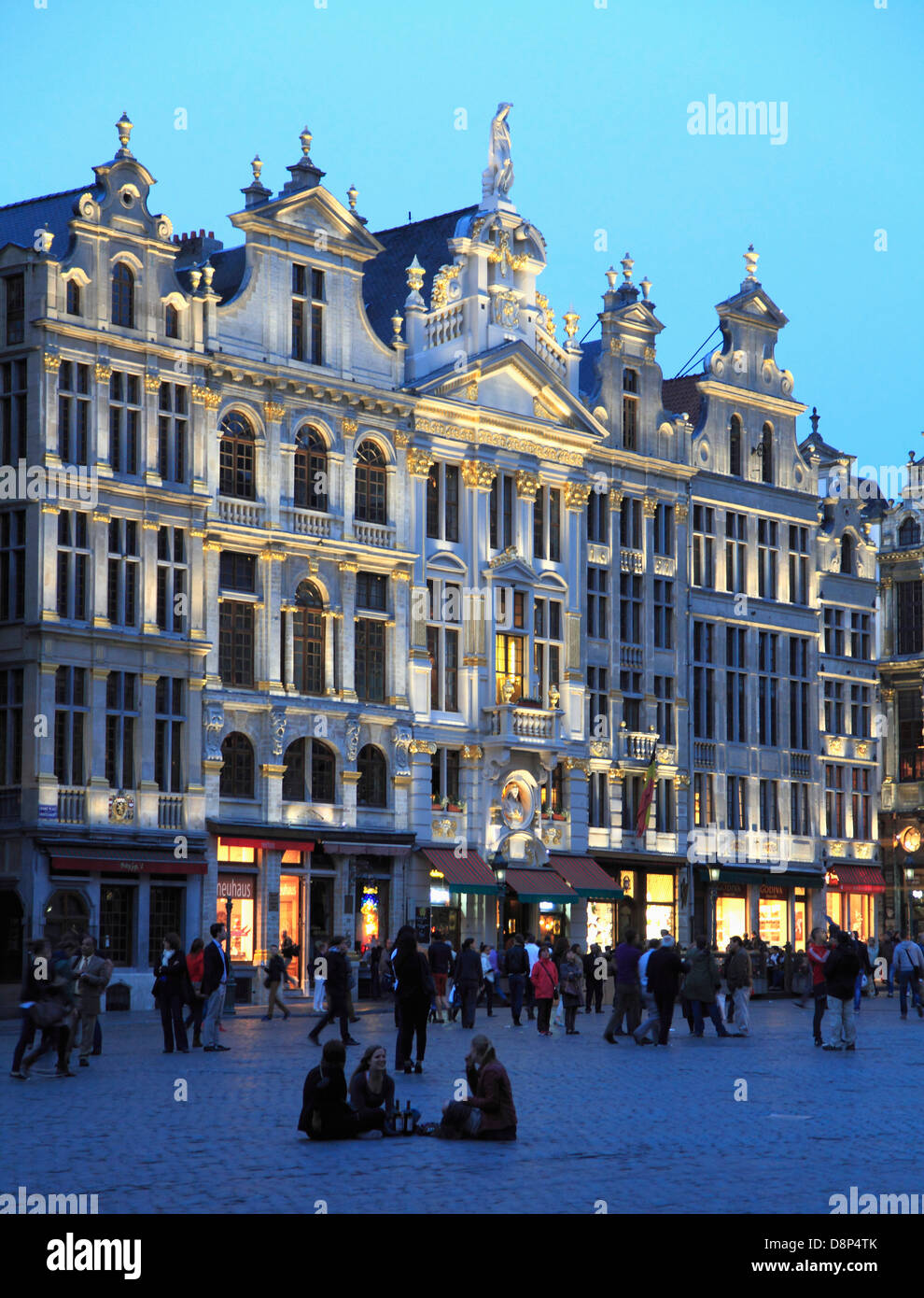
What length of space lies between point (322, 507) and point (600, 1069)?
2892 centimetres

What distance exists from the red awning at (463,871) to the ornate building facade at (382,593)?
0.37ft

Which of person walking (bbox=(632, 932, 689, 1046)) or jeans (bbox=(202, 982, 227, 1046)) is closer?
jeans (bbox=(202, 982, 227, 1046))

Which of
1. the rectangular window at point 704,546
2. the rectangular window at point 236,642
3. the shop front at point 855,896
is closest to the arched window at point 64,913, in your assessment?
the rectangular window at point 236,642

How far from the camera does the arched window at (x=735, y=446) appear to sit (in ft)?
227

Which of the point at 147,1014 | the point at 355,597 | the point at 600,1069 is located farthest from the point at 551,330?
the point at 600,1069

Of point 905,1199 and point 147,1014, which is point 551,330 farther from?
point 905,1199

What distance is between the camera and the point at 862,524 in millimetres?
76938

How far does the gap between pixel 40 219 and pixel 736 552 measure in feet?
85.5

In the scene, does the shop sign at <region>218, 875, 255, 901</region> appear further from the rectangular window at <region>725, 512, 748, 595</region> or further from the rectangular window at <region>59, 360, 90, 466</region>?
the rectangular window at <region>725, 512, 748, 595</region>

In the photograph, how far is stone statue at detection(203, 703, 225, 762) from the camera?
2026 inches

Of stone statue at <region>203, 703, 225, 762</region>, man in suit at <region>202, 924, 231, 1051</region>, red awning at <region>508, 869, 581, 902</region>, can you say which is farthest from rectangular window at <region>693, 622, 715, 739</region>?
man in suit at <region>202, 924, 231, 1051</region>

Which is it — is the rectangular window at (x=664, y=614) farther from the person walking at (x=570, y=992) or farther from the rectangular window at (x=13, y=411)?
the person walking at (x=570, y=992)

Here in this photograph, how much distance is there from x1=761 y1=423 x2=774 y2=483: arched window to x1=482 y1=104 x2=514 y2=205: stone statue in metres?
13.8

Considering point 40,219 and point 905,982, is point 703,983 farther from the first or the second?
point 40,219
